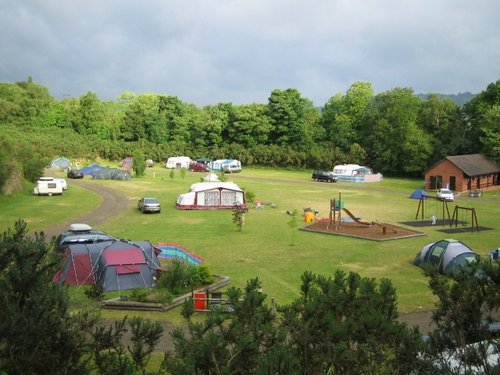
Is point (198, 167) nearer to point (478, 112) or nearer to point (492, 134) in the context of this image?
point (478, 112)

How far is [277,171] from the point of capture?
74062 mm

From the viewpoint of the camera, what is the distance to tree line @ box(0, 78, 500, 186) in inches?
2468

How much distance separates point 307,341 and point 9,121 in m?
86.4

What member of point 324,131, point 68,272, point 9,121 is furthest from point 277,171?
point 68,272

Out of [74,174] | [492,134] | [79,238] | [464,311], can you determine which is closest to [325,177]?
[492,134]

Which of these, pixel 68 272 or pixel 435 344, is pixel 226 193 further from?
pixel 435 344

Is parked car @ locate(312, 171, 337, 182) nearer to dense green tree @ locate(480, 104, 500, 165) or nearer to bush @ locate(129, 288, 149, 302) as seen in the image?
dense green tree @ locate(480, 104, 500, 165)

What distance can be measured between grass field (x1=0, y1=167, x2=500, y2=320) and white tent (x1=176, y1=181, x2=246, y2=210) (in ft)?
4.25

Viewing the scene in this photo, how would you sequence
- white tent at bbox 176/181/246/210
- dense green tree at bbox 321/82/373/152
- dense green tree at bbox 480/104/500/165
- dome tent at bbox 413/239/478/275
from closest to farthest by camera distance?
dome tent at bbox 413/239/478/275 < white tent at bbox 176/181/246/210 < dense green tree at bbox 480/104/500/165 < dense green tree at bbox 321/82/373/152

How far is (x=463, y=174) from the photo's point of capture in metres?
50.0

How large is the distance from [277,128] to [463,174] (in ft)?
113

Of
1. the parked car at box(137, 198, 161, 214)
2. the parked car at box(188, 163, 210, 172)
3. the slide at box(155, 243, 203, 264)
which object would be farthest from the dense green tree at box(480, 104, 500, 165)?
the slide at box(155, 243, 203, 264)

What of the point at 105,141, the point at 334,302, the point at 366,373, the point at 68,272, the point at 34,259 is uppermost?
the point at 105,141

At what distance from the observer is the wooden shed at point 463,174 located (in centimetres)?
5034
